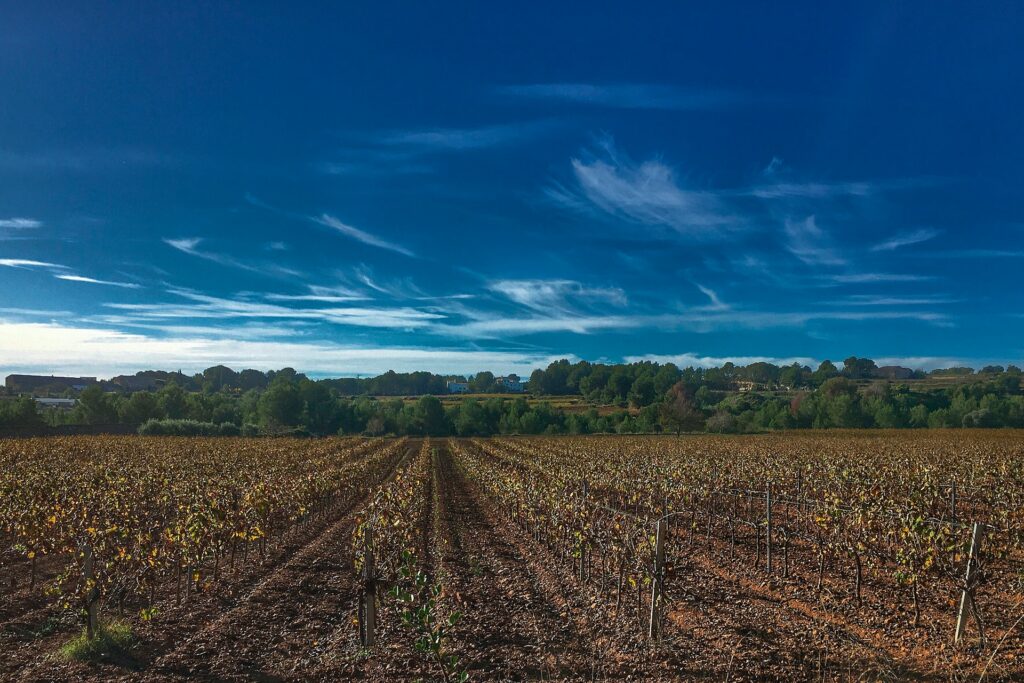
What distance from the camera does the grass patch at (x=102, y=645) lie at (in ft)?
29.8

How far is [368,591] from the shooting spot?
30.5 ft

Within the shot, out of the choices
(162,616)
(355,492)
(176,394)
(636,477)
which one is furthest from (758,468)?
(176,394)

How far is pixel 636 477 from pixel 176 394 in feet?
335

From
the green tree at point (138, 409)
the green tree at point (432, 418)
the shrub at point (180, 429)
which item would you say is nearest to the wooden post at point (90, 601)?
the shrub at point (180, 429)

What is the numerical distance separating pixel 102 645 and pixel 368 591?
4429 millimetres

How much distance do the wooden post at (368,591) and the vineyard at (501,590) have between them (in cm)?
4

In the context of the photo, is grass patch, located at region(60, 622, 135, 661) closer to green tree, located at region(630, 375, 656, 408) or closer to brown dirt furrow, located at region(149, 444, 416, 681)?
brown dirt furrow, located at region(149, 444, 416, 681)

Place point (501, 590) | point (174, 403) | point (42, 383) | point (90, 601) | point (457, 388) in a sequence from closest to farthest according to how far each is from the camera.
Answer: point (90, 601)
point (501, 590)
point (174, 403)
point (42, 383)
point (457, 388)

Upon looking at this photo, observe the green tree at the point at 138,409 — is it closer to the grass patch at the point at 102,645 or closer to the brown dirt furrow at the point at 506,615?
the brown dirt furrow at the point at 506,615

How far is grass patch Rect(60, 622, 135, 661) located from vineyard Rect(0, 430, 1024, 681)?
1.8 inches

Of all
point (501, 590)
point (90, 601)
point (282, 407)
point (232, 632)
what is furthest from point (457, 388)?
point (90, 601)

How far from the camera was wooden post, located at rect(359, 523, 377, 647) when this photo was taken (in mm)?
9281

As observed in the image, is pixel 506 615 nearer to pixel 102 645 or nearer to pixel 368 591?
pixel 368 591

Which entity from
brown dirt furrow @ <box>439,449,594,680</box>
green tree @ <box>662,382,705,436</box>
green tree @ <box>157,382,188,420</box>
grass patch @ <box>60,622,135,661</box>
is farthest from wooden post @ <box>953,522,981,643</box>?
green tree @ <box>157,382,188,420</box>
